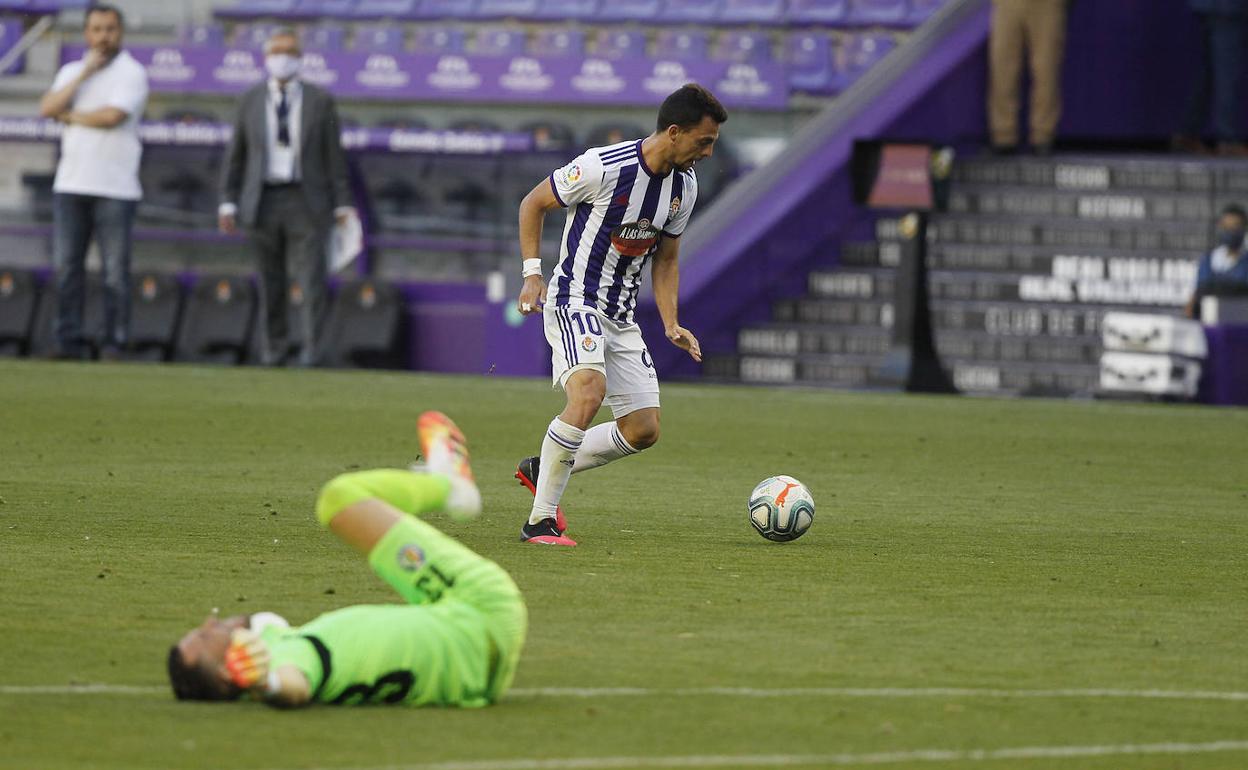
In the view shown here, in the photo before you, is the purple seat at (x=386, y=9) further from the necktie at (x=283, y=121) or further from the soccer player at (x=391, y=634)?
the soccer player at (x=391, y=634)

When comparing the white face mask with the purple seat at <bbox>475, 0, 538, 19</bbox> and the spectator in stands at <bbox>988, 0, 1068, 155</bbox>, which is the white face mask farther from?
the purple seat at <bbox>475, 0, 538, 19</bbox>

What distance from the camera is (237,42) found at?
27031 millimetres

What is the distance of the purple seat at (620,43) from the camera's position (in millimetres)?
26672

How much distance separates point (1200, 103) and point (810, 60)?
16.3 feet

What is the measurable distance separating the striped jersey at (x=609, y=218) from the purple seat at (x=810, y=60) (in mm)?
17185

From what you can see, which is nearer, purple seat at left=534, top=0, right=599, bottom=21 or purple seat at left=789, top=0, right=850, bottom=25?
purple seat at left=789, top=0, right=850, bottom=25

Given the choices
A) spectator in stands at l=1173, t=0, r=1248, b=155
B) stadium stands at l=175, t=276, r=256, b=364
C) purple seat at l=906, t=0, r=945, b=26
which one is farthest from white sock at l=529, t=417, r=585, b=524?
purple seat at l=906, t=0, r=945, b=26

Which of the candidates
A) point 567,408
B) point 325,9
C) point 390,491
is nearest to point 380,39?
point 325,9

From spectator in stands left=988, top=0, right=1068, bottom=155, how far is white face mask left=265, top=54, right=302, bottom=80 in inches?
290

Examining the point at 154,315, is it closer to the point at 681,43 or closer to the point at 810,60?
the point at 681,43

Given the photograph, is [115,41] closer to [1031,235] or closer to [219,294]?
[219,294]

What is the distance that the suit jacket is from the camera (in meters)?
17.8

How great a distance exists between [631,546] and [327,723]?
3.44 metres

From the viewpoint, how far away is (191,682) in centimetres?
486
